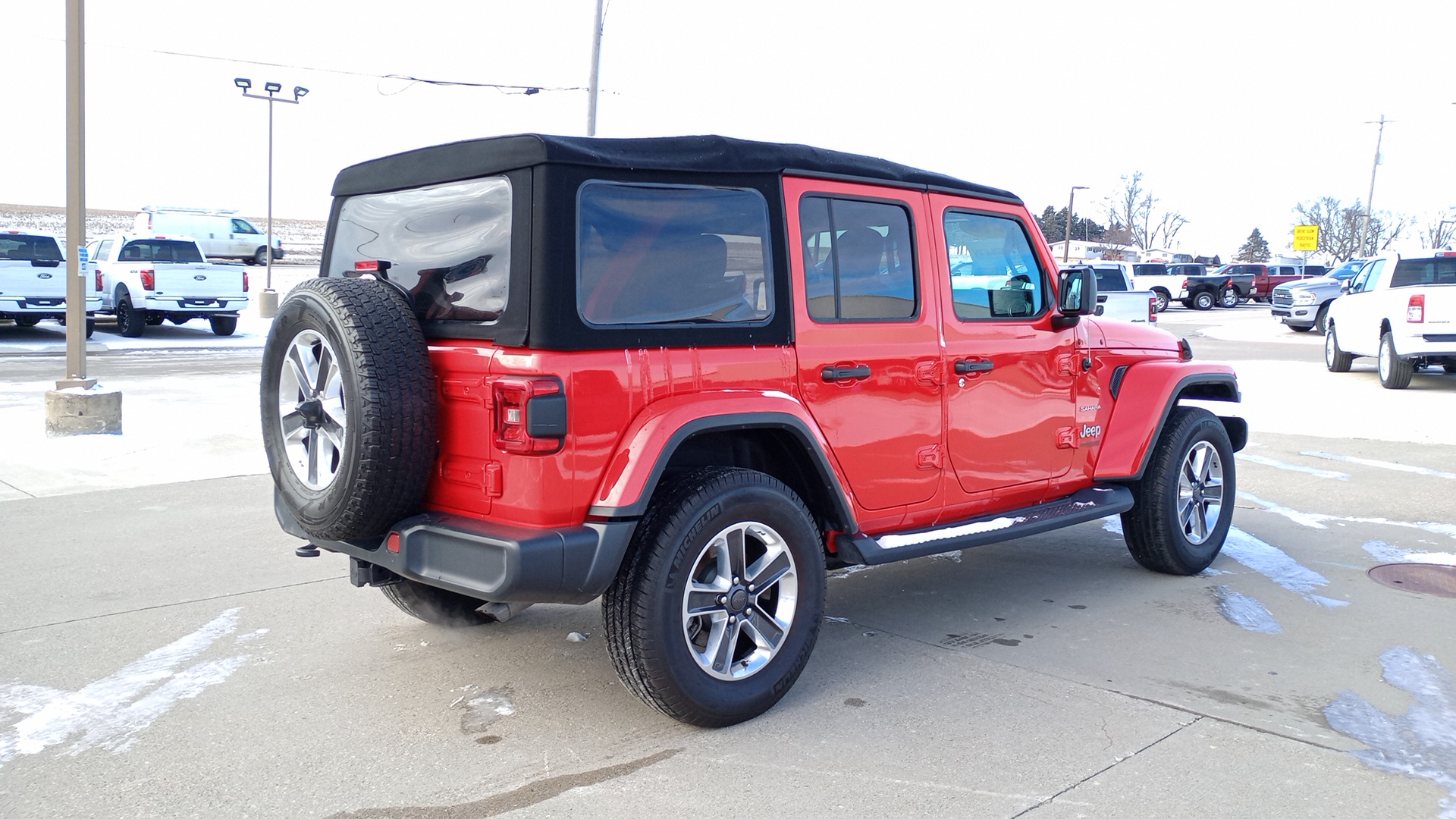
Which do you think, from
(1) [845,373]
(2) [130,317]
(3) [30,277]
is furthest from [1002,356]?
(2) [130,317]

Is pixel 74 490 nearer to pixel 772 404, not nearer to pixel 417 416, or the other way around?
pixel 417 416

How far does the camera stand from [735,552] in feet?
12.8

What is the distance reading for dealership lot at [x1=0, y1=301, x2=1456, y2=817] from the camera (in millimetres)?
3355

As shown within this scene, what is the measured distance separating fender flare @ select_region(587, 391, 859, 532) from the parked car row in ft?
65.0

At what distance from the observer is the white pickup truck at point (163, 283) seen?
21.3 m

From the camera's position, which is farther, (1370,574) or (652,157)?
(1370,574)

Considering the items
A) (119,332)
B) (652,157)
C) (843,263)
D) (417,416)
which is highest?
(652,157)

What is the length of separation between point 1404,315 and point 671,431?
13.8 meters

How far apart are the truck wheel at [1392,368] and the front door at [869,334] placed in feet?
41.3

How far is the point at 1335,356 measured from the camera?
17172 mm

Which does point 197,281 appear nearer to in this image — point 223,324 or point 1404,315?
point 223,324

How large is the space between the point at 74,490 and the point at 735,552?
19.6 ft

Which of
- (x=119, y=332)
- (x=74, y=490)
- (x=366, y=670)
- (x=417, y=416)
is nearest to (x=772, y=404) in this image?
(x=417, y=416)

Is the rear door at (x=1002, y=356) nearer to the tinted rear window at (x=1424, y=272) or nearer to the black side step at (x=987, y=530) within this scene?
the black side step at (x=987, y=530)
